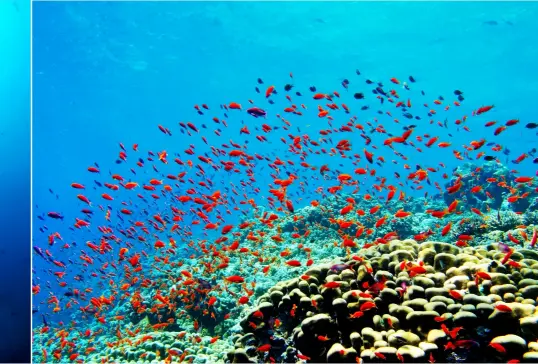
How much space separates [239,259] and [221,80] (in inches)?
1680

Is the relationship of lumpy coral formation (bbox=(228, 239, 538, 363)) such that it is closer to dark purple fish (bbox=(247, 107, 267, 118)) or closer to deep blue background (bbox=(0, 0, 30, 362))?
dark purple fish (bbox=(247, 107, 267, 118))

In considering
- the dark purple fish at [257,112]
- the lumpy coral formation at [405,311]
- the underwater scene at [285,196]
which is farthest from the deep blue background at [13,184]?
the lumpy coral formation at [405,311]

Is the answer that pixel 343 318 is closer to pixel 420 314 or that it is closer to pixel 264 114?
pixel 420 314

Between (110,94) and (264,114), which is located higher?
(110,94)

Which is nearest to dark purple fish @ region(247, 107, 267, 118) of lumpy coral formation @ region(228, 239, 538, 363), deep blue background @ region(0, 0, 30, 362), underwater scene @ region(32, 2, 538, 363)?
underwater scene @ region(32, 2, 538, 363)

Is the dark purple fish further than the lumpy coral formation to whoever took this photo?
Yes

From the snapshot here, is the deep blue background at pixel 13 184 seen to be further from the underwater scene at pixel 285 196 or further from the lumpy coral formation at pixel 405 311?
the lumpy coral formation at pixel 405 311

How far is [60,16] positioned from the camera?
30.3m

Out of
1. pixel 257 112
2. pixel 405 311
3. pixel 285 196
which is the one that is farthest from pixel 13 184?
pixel 405 311

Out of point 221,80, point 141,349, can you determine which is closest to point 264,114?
point 141,349

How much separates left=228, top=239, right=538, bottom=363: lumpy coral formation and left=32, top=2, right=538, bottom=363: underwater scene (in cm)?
3

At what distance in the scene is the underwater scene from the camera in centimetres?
446

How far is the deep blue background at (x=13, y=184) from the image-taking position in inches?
676

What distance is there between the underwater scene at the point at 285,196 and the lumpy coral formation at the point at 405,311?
0.09ft
